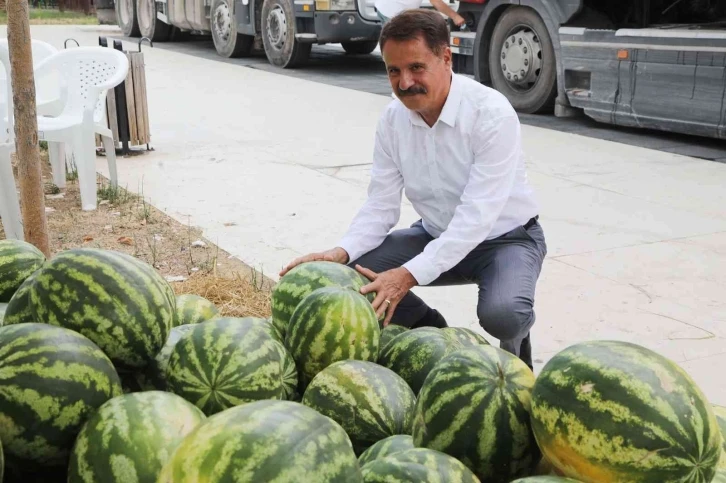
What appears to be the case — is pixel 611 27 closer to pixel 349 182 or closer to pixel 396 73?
pixel 349 182

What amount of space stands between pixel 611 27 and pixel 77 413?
376 inches

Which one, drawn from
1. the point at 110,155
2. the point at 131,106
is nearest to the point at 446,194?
the point at 110,155

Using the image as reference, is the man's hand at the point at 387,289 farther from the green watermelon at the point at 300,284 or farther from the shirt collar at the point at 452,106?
the shirt collar at the point at 452,106

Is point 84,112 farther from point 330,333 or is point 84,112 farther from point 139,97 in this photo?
point 330,333

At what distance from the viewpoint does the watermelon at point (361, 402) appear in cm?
195

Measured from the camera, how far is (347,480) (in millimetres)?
1427

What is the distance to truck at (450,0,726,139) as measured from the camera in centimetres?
872

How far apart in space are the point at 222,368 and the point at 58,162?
6497mm

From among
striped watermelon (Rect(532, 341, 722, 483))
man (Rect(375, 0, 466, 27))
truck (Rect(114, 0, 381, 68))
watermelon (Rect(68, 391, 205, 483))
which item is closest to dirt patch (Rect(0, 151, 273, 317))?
watermelon (Rect(68, 391, 205, 483))

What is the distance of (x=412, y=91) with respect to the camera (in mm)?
3475

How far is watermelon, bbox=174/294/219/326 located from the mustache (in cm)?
131

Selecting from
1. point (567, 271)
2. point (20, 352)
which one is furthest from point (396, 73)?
point (567, 271)

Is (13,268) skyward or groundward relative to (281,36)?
skyward

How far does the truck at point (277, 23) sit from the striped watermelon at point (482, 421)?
13687mm
